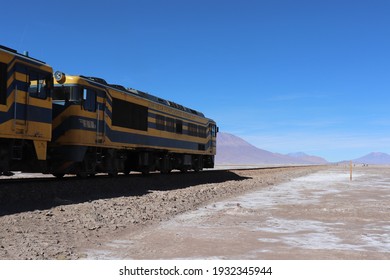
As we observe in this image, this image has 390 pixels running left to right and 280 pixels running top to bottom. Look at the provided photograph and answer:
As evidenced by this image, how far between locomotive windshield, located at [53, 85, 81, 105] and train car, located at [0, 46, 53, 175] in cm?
209

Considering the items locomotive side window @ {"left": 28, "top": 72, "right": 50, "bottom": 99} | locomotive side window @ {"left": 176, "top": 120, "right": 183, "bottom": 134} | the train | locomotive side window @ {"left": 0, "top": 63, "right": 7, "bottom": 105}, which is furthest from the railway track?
locomotive side window @ {"left": 176, "top": 120, "right": 183, "bottom": 134}

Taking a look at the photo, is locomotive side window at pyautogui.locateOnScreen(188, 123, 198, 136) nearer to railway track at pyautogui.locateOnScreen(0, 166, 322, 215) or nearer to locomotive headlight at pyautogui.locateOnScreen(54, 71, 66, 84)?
railway track at pyautogui.locateOnScreen(0, 166, 322, 215)

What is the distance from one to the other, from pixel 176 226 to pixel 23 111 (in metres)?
6.83

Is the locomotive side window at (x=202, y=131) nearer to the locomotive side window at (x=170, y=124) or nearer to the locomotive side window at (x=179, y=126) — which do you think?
the locomotive side window at (x=179, y=126)

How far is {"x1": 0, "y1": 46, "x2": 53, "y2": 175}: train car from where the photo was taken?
12867 mm

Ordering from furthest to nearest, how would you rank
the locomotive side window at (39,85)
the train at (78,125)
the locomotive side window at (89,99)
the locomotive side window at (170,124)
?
the locomotive side window at (170,124) → the locomotive side window at (89,99) → the locomotive side window at (39,85) → the train at (78,125)

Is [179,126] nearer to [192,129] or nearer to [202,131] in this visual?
[192,129]

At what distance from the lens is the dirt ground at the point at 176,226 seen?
7324 millimetres

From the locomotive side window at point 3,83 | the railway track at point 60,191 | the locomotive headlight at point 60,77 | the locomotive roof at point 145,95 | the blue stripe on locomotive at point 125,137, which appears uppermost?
the locomotive roof at point 145,95

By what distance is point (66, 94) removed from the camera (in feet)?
55.8

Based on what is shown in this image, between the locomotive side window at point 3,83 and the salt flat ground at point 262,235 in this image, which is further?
the locomotive side window at point 3,83

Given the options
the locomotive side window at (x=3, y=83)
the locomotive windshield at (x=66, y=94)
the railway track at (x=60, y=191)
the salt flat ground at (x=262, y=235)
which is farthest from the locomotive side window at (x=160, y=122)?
the locomotive side window at (x=3, y=83)
